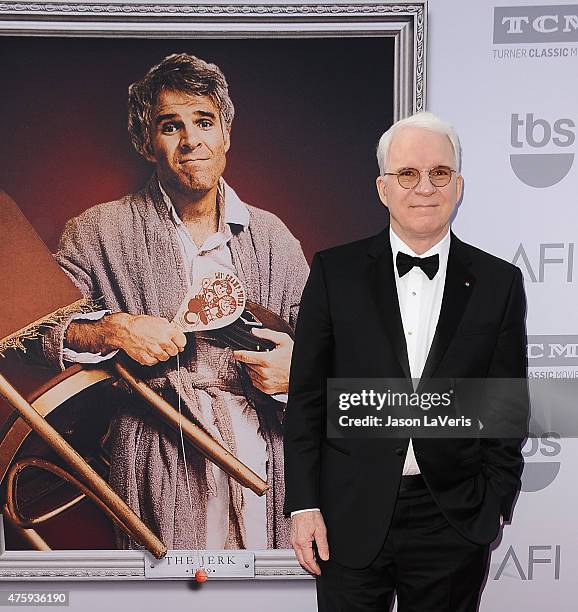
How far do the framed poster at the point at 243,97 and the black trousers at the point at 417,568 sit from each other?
104 cm

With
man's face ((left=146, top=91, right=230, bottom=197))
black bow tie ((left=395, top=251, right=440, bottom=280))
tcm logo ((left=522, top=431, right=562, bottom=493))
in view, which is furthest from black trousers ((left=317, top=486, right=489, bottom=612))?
man's face ((left=146, top=91, right=230, bottom=197))

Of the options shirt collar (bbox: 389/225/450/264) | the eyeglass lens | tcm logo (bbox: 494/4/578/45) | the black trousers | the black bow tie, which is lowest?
the black trousers

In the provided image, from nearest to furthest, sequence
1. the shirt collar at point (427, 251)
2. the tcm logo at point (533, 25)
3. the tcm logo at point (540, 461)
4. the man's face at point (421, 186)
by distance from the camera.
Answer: the man's face at point (421, 186)
the shirt collar at point (427, 251)
the tcm logo at point (533, 25)
the tcm logo at point (540, 461)

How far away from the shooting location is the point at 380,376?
1.67m

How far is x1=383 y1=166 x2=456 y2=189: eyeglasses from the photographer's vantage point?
1643 mm

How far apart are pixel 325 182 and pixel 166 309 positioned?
749mm

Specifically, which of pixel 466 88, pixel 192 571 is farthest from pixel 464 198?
pixel 192 571

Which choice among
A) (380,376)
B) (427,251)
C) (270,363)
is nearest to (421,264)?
(427,251)

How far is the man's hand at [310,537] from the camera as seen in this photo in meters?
1.68

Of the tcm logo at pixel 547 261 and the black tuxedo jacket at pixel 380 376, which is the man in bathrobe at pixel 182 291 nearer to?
the black tuxedo jacket at pixel 380 376

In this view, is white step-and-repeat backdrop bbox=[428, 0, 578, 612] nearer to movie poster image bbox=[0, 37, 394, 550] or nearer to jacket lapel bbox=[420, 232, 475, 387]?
movie poster image bbox=[0, 37, 394, 550]

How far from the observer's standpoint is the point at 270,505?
2.33 metres

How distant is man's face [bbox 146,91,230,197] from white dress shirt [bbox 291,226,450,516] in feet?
2.68

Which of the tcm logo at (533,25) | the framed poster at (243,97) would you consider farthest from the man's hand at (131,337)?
the tcm logo at (533,25)
